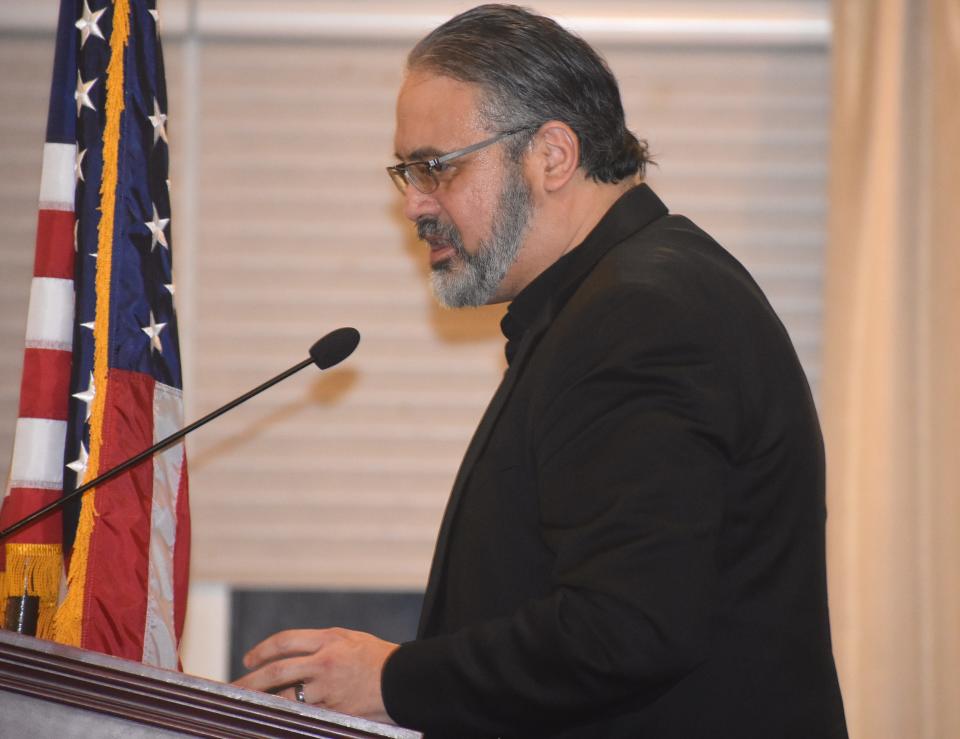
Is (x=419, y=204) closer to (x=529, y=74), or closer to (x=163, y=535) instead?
(x=529, y=74)

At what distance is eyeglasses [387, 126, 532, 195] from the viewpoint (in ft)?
5.97

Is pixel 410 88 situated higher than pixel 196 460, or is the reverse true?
pixel 410 88

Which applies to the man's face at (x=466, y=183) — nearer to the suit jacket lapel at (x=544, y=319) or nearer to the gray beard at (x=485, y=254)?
the gray beard at (x=485, y=254)

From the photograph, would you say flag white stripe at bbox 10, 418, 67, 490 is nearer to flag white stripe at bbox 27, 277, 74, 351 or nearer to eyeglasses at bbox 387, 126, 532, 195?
flag white stripe at bbox 27, 277, 74, 351

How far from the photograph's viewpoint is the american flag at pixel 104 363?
→ 2146mm

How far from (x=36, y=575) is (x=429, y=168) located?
41.5 inches

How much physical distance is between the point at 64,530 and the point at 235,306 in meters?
1.19

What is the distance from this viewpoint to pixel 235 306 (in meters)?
3.29

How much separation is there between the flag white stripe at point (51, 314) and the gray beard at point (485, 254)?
2.64 feet

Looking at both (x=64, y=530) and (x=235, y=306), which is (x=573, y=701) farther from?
(x=235, y=306)

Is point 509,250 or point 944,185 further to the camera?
point 944,185

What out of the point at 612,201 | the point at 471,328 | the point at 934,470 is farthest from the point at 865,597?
the point at 612,201

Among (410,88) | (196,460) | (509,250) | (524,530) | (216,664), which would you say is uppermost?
(410,88)

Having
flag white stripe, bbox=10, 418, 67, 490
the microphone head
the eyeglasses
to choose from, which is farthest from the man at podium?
flag white stripe, bbox=10, 418, 67, 490
